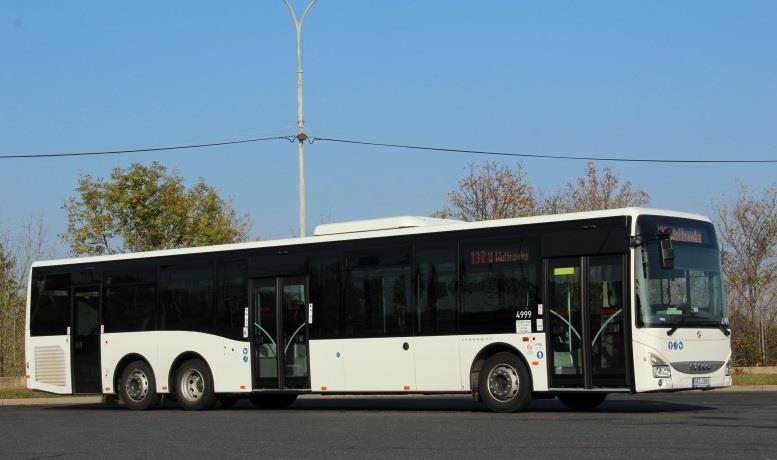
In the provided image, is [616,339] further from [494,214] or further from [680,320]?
[494,214]

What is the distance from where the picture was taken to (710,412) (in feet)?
59.2

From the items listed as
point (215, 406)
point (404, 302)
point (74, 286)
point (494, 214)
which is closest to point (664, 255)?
point (404, 302)

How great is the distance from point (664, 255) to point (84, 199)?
30450mm

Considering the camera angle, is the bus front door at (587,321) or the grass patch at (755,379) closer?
the bus front door at (587,321)

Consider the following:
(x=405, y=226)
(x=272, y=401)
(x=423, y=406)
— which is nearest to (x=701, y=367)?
(x=405, y=226)

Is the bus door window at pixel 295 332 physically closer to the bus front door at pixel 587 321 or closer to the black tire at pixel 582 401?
the black tire at pixel 582 401

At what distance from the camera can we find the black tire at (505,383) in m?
18.8

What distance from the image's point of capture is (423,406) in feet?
74.7

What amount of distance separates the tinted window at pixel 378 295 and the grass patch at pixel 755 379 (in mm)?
12289

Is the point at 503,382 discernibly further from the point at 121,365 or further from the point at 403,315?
the point at 121,365

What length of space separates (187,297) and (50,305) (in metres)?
3.80

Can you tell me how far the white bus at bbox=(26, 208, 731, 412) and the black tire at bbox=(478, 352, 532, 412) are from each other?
0.07ft

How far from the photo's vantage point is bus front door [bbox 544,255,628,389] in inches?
700

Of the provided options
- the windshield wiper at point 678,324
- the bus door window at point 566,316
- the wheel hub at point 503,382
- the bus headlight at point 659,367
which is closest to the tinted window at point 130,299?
the wheel hub at point 503,382
